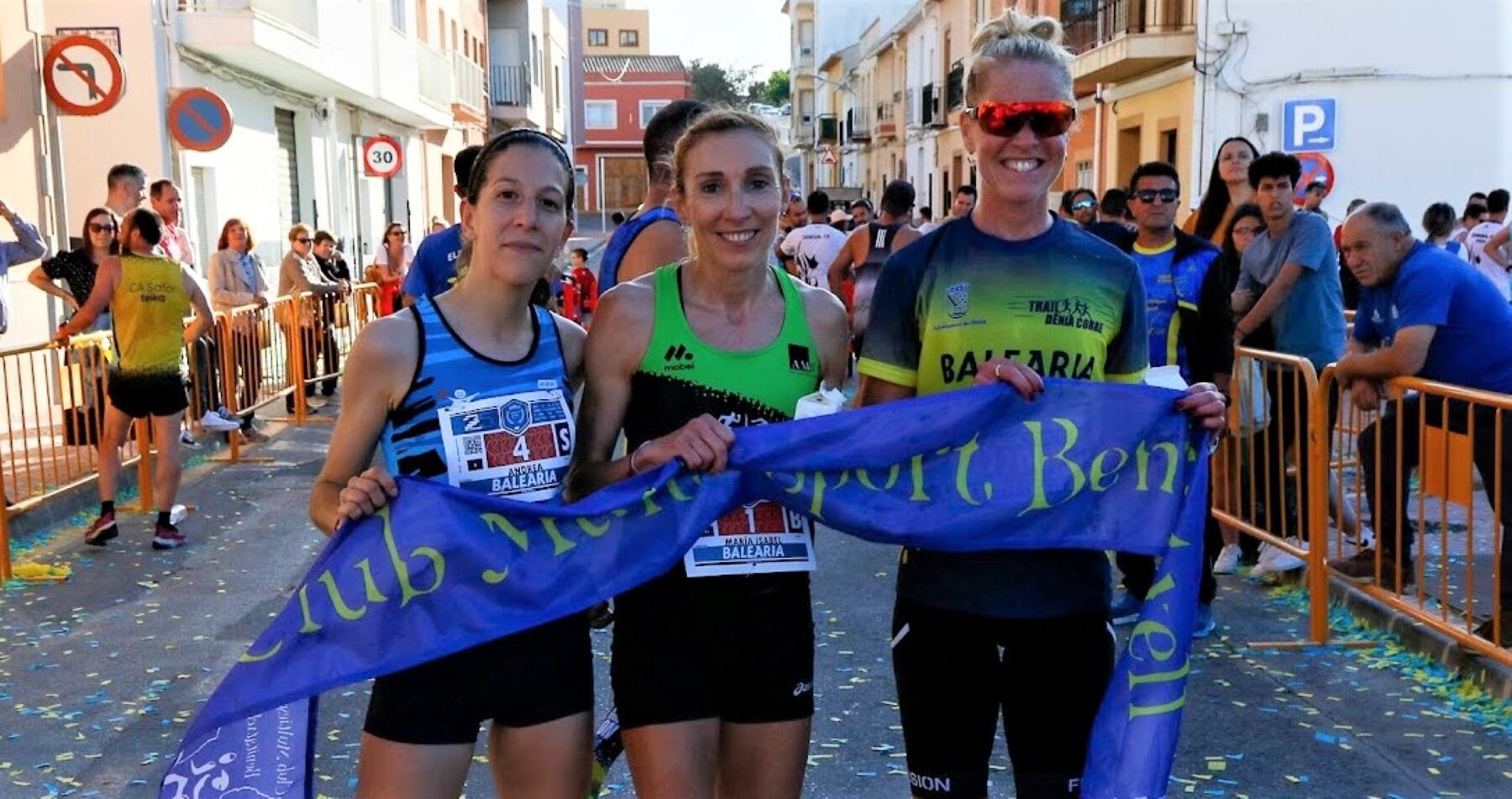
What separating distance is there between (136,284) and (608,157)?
254 feet

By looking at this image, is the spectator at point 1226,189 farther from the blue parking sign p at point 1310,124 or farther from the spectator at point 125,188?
the blue parking sign p at point 1310,124

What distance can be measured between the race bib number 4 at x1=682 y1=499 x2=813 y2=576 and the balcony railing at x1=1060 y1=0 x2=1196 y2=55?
18.7 meters

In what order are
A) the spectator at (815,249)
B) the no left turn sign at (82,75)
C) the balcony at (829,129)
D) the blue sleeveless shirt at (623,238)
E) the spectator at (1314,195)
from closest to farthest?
the blue sleeveless shirt at (623,238) → the spectator at (1314,195) → the no left turn sign at (82,75) → the spectator at (815,249) → the balcony at (829,129)

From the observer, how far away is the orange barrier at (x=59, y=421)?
328 inches

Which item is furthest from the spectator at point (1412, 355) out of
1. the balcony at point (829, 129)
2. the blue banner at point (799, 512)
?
the balcony at point (829, 129)

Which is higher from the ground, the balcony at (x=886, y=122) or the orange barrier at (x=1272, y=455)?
the balcony at (x=886, y=122)

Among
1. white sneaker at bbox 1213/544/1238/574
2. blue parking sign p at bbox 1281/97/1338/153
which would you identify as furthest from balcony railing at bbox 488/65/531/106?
white sneaker at bbox 1213/544/1238/574

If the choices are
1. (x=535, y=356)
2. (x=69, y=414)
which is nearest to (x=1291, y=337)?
(x=535, y=356)

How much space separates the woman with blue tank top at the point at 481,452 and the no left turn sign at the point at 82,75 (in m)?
11.1

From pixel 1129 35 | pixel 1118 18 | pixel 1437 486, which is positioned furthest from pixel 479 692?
pixel 1118 18

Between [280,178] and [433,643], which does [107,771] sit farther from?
[280,178]

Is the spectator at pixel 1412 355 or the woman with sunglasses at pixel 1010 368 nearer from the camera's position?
the woman with sunglasses at pixel 1010 368

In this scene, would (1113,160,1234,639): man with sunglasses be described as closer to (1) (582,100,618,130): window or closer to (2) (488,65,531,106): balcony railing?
(2) (488,65,531,106): balcony railing

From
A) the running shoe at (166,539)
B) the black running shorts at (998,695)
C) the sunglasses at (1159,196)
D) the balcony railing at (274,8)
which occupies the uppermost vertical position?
the balcony railing at (274,8)
